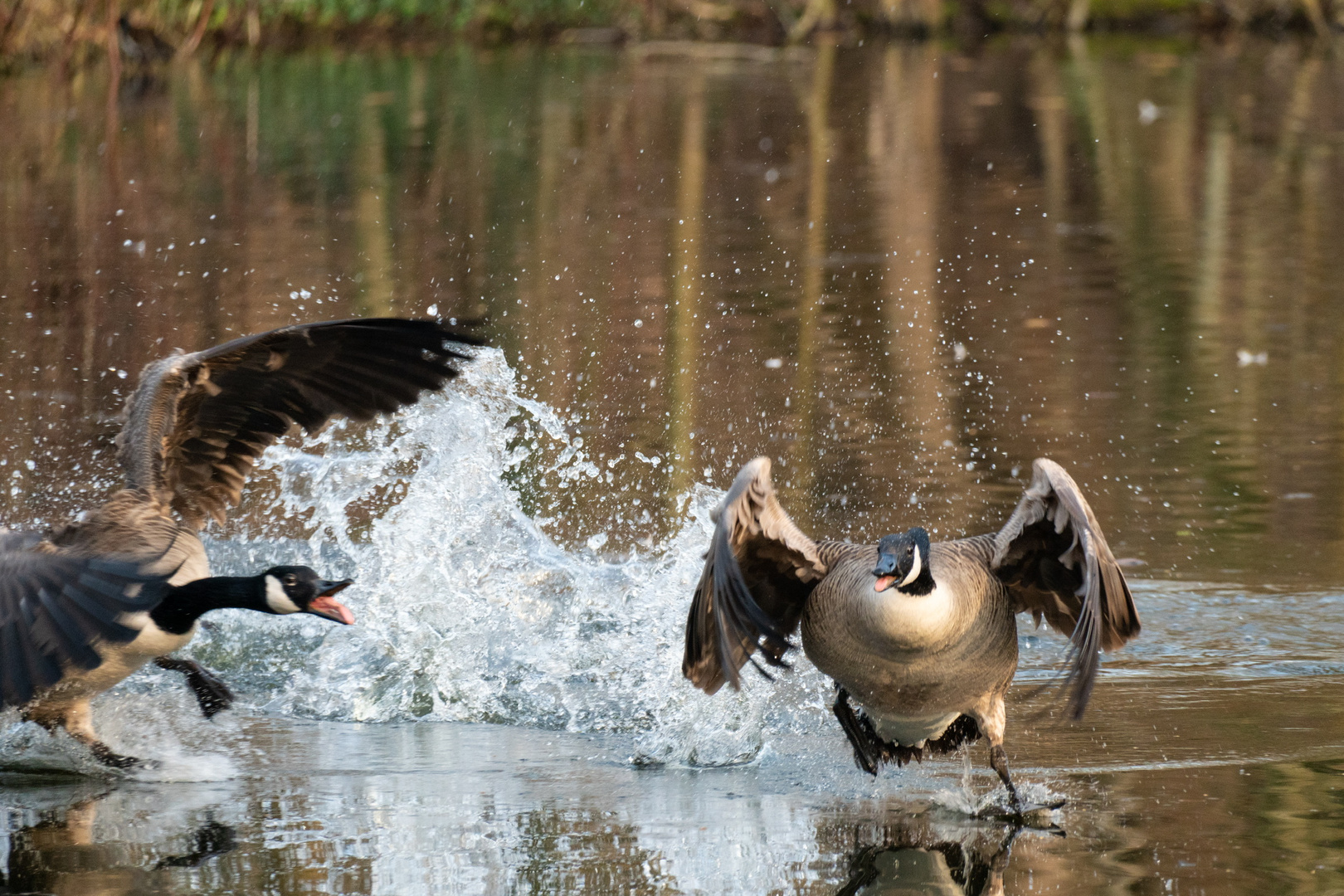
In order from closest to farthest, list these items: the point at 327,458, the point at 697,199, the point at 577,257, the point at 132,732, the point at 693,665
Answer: the point at 693,665 < the point at 132,732 < the point at 327,458 < the point at 577,257 < the point at 697,199

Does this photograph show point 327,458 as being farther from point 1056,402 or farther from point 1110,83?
point 1110,83

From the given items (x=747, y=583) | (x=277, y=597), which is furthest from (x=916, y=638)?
(x=277, y=597)

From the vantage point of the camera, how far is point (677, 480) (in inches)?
316

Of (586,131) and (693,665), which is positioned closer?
(693,665)

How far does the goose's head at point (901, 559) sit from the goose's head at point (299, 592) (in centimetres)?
149

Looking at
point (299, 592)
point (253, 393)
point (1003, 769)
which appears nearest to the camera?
point (1003, 769)

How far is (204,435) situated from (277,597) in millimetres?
1322

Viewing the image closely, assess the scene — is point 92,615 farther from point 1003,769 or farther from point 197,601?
point 1003,769

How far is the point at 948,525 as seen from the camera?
24.1 ft

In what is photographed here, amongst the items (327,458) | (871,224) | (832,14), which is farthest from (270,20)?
(327,458)

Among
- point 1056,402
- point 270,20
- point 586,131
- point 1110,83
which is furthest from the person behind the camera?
point 270,20

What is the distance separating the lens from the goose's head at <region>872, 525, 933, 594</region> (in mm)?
4449

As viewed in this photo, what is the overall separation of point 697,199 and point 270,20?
1892 centimetres

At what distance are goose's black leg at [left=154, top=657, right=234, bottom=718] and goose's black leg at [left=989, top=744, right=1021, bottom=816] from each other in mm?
2447
